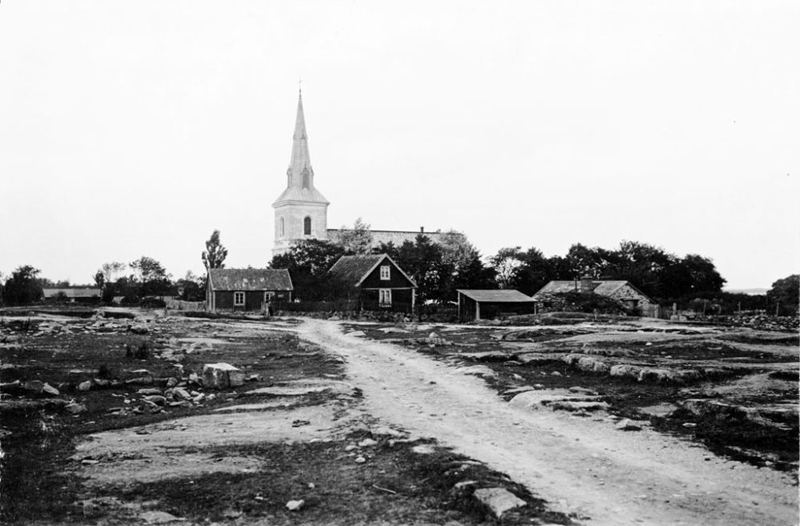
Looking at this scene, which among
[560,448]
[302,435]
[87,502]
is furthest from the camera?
[302,435]

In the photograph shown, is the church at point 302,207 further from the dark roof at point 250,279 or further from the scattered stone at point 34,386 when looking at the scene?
the scattered stone at point 34,386

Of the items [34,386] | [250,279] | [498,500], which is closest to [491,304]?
[250,279]

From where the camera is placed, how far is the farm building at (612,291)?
195ft

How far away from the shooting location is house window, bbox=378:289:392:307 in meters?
58.2

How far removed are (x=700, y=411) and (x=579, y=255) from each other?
233 ft

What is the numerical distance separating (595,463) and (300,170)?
3399 inches

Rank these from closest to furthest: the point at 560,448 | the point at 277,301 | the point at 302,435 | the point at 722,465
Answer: the point at 722,465, the point at 560,448, the point at 302,435, the point at 277,301

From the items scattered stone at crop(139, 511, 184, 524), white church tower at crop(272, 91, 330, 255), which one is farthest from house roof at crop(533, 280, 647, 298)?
scattered stone at crop(139, 511, 184, 524)

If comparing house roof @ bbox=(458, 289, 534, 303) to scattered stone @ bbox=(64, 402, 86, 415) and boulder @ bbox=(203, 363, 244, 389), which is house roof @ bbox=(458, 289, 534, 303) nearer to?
boulder @ bbox=(203, 363, 244, 389)

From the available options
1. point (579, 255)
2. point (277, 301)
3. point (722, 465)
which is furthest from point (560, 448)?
point (579, 255)

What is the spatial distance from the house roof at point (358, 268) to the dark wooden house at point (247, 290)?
4.96 m

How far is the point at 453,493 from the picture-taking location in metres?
7.52

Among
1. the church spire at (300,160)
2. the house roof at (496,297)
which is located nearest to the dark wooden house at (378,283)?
the house roof at (496,297)

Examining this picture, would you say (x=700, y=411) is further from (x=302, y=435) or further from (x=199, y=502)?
(x=199, y=502)
